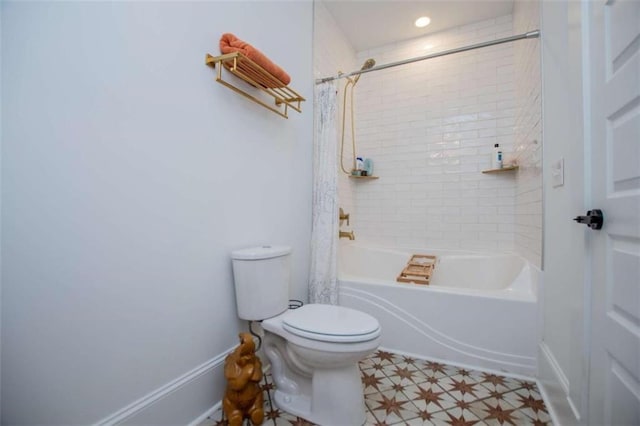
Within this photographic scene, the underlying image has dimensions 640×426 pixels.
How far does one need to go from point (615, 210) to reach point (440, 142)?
209 centimetres

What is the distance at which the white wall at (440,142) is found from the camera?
98.9 inches

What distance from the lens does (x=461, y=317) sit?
1709 mm

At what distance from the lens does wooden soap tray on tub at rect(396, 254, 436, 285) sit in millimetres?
1938

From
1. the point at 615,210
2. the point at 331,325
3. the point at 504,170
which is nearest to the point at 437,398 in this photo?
the point at 331,325

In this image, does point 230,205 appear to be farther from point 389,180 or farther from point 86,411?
point 389,180

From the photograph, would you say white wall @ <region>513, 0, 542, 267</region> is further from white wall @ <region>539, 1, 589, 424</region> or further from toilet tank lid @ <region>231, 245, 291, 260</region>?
toilet tank lid @ <region>231, 245, 291, 260</region>

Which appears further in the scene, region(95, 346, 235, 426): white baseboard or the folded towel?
the folded towel

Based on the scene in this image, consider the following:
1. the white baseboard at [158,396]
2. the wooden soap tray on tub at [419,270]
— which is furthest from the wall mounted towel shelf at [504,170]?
the white baseboard at [158,396]

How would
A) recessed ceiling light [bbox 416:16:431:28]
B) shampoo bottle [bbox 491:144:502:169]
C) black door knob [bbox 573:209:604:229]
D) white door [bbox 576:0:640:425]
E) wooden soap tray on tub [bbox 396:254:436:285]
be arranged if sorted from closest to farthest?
white door [bbox 576:0:640:425] → black door knob [bbox 573:209:604:229] → wooden soap tray on tub [bbox 396:254:436:285] → shampoo bottle [bbox 491:144:502:169] → recessed ceiling light [bbox 416:16:431:28]

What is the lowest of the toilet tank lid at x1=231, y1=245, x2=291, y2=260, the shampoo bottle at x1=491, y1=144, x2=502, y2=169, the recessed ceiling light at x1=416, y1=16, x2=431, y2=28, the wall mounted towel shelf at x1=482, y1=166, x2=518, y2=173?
the toilet tank lid at x1=231, y1=245, x2=291, y2=260

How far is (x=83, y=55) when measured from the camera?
2.83 ft

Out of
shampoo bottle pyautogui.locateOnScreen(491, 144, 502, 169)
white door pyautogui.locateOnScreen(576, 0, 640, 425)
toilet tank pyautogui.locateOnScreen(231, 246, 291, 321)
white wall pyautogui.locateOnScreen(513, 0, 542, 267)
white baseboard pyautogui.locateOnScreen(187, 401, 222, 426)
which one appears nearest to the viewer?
white door pyautogui.locateOnScreen(576, 0, 640, 425)

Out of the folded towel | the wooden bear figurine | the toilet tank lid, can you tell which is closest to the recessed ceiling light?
the folded towel

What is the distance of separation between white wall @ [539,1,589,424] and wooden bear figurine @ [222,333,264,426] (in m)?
1.21
